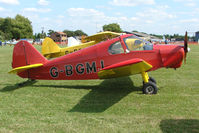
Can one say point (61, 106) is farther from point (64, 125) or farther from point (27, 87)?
point (27, 87)

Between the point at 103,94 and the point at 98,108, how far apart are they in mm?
1282

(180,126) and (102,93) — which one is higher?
(102,93)

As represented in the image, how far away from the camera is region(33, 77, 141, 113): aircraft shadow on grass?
4.79 meters

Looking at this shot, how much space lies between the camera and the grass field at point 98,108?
12.2ft

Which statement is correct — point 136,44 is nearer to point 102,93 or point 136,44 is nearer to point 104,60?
point 104,60

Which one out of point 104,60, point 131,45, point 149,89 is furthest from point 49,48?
point 149,89

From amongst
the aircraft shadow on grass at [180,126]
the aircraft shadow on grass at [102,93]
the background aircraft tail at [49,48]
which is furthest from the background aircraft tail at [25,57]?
the background aircraft tail at [49,48]

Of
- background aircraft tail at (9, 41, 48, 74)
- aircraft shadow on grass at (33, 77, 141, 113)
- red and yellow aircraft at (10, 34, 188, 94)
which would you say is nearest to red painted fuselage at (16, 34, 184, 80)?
red and yellow aircraft at (10, 34, 188, 94)

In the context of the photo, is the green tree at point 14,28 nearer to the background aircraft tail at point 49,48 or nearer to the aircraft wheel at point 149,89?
the background aircraft tail at point 49,48

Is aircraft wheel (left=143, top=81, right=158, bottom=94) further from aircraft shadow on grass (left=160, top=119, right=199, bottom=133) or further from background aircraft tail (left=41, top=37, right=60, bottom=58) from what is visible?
background aircraft tail (left=41, top=37, right=60, bottom=58)

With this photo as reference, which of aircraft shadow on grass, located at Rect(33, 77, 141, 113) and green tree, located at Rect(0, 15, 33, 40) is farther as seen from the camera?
green tree, located at Rect(0, 15, 33, 40)

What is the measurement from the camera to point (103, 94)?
19.6ft

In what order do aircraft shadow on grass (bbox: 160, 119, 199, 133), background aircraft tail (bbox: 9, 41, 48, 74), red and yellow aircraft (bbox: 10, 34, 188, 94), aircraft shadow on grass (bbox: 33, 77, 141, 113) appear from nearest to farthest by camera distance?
aircraft shadow on grass (bbox: 160, 119, 199, 133)
aircraft shadow on grass (bbox: 33, 77, 141, 113)
red and yellow aircraft (bbox: 10, 34, 188, 94)
background aircraft tail (bbox: 9, 41, 48, 74)

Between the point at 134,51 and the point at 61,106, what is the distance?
2785mm
